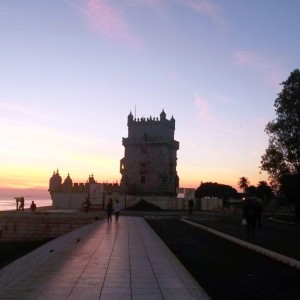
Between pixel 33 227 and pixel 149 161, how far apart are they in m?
53.5

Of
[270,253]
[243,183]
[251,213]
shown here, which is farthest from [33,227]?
[243,183]

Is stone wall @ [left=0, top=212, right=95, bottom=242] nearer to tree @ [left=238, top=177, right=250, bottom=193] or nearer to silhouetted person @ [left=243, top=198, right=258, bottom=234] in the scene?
silhouetted person @ [left=243, top=198, right=258, bottom=234]

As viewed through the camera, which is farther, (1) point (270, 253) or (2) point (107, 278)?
(1) point (270, 253)

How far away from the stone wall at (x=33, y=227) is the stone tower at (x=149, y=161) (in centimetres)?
4881

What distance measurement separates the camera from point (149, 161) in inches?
3556

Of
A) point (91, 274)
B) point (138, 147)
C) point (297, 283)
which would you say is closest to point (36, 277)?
point (91, 274)

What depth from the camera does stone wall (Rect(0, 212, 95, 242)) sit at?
37.7 meters

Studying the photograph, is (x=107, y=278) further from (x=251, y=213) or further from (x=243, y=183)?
(x=243, y=183)

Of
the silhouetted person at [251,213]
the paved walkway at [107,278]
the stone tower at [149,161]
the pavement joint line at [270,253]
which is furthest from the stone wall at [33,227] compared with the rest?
the stone tower at [149,161]

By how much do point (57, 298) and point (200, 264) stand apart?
597 cm

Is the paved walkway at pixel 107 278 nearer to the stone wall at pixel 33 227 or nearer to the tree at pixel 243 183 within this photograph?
the stone wall at pixel 33 227

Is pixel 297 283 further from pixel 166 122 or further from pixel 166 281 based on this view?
pixel 166 122

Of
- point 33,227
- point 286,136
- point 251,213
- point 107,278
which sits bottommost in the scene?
point 33,227

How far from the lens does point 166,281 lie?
10117 millimetres
